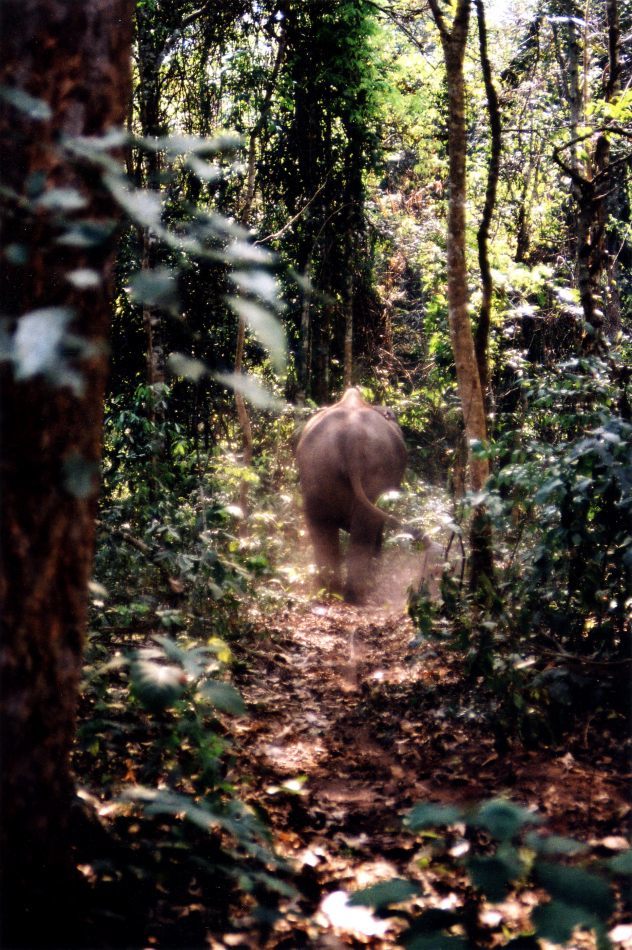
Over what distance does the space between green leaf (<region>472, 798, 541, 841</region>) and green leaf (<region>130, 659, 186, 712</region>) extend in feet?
2.33

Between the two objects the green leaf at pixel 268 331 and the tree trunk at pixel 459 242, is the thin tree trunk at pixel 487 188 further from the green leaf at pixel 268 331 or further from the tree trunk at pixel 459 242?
the green leaf at pixel 268 331

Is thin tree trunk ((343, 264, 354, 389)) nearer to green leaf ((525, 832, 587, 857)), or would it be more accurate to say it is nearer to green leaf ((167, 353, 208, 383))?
green leaf ((525, 832, 587, 857))

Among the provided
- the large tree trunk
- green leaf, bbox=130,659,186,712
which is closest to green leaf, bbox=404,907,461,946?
green leaf, bbox=130,659,186,712

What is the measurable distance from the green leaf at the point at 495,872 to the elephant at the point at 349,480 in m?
6.67

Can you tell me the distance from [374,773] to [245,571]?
1.24 metres

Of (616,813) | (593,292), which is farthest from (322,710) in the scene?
(593,292)

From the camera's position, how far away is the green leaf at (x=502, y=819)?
4.61 feet

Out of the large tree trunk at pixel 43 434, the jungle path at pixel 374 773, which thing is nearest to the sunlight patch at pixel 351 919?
the jungle path at pixel 374 773

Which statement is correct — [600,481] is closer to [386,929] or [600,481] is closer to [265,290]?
[386,929]

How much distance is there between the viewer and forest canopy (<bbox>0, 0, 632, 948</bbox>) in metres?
1.48

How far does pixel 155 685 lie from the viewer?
1.80m

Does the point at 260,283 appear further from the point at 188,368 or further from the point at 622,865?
the point at 622,865

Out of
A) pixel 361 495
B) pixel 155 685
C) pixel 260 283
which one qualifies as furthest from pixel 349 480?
pixel 260 283

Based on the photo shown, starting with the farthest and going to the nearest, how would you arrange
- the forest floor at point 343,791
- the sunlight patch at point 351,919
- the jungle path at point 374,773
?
the jungle path at point 374,773 < the sunlight patch at point 351,919 < the forest floor at point 343,791
